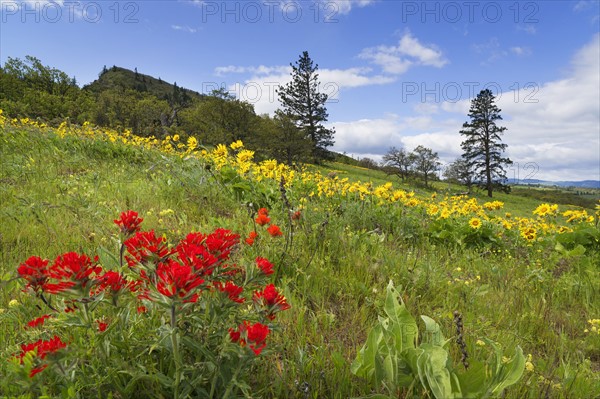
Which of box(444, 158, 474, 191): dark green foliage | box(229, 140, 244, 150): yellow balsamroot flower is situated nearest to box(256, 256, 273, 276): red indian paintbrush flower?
box(229, 140, 244, 150): yellow balsamroot flower

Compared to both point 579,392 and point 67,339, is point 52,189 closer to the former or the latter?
point 67,339

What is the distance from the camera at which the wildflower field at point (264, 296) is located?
1.08 metres

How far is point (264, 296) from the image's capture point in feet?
3.71

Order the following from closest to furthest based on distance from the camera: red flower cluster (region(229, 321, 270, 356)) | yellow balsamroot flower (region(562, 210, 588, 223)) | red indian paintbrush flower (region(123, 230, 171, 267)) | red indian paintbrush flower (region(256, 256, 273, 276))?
1. red flower cluster (region(229, 321, 270, 356))
2. red indian paintbrush flower (region(123, 230, 171, 267))
3. red indian paintbrush flower (region(256, 256, 273, 276))
4. yellow balsamroot flower (region(562, 210, 588, 223))

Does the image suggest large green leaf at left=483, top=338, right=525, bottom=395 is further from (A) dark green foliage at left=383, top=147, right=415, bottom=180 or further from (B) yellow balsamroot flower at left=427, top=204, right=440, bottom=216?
(A) dark green foliage at left=383, top=147, right=415, bottom=180

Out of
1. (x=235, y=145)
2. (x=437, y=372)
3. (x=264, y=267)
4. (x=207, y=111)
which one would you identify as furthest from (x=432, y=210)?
(x=207, y=111)

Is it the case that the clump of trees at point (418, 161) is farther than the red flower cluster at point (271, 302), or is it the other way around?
the clump of trees at point (418, 161)

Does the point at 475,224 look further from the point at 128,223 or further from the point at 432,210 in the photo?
the point at 128,223

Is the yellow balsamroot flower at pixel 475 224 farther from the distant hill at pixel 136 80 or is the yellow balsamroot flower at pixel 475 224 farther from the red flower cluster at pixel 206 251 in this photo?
the distant hill at pixel 136 80

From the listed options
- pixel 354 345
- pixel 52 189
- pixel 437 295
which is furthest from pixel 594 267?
pixel 52 189

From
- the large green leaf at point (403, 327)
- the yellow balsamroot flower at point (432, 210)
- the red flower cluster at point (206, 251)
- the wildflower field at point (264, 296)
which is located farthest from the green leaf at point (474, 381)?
the yellow balsamroot flower at point (432, 210)

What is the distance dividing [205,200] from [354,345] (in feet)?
9.43

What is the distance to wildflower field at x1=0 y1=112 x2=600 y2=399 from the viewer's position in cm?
108

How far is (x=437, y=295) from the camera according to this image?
2441 millimetres
